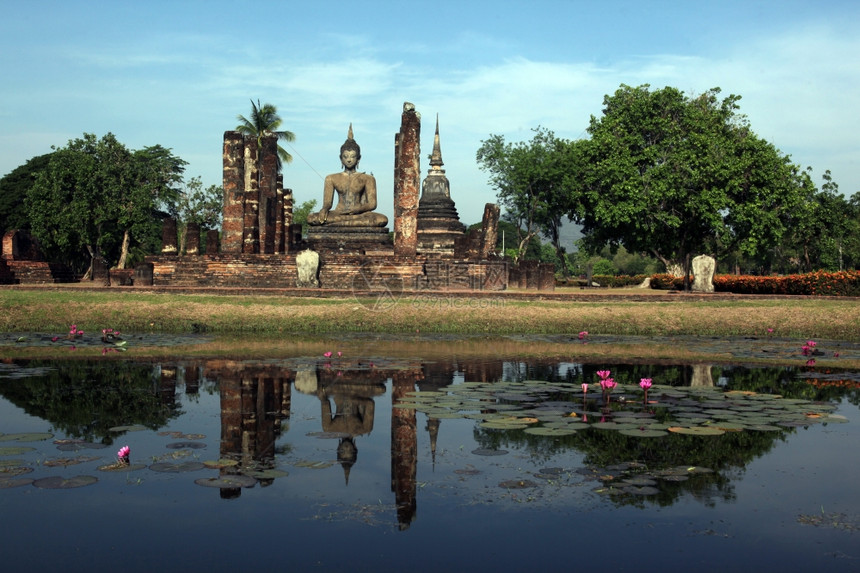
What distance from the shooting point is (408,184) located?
76.1 feet

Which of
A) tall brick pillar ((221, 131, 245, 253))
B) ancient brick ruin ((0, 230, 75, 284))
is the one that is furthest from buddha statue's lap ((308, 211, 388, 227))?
ancient brick ruin ((0, 230, 75, 284))

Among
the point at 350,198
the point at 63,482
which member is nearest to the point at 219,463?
the point at 63,482

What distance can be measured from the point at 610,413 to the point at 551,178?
3957cm

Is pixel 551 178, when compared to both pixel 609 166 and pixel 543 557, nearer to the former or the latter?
pixel 609 166

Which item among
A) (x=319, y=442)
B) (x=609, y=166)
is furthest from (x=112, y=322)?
(x=609, y=166)

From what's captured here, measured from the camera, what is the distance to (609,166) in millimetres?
36781

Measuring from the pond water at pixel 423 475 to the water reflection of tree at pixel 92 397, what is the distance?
0.05 meters

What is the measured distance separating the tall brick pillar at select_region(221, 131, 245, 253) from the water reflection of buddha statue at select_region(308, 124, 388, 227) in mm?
3940

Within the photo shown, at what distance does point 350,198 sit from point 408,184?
6075mm

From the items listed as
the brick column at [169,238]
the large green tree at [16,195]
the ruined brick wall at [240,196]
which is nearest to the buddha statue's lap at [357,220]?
the ruined brick wall at [240,196]

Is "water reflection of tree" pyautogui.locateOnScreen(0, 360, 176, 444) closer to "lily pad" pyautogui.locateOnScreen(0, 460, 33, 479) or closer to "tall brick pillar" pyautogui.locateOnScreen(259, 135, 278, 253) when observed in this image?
"lily pad" pyautogui.locateOnScreen(0, 460, 33, 479)

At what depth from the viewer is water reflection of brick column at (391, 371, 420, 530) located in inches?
192

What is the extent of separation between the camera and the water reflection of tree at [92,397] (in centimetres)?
709
